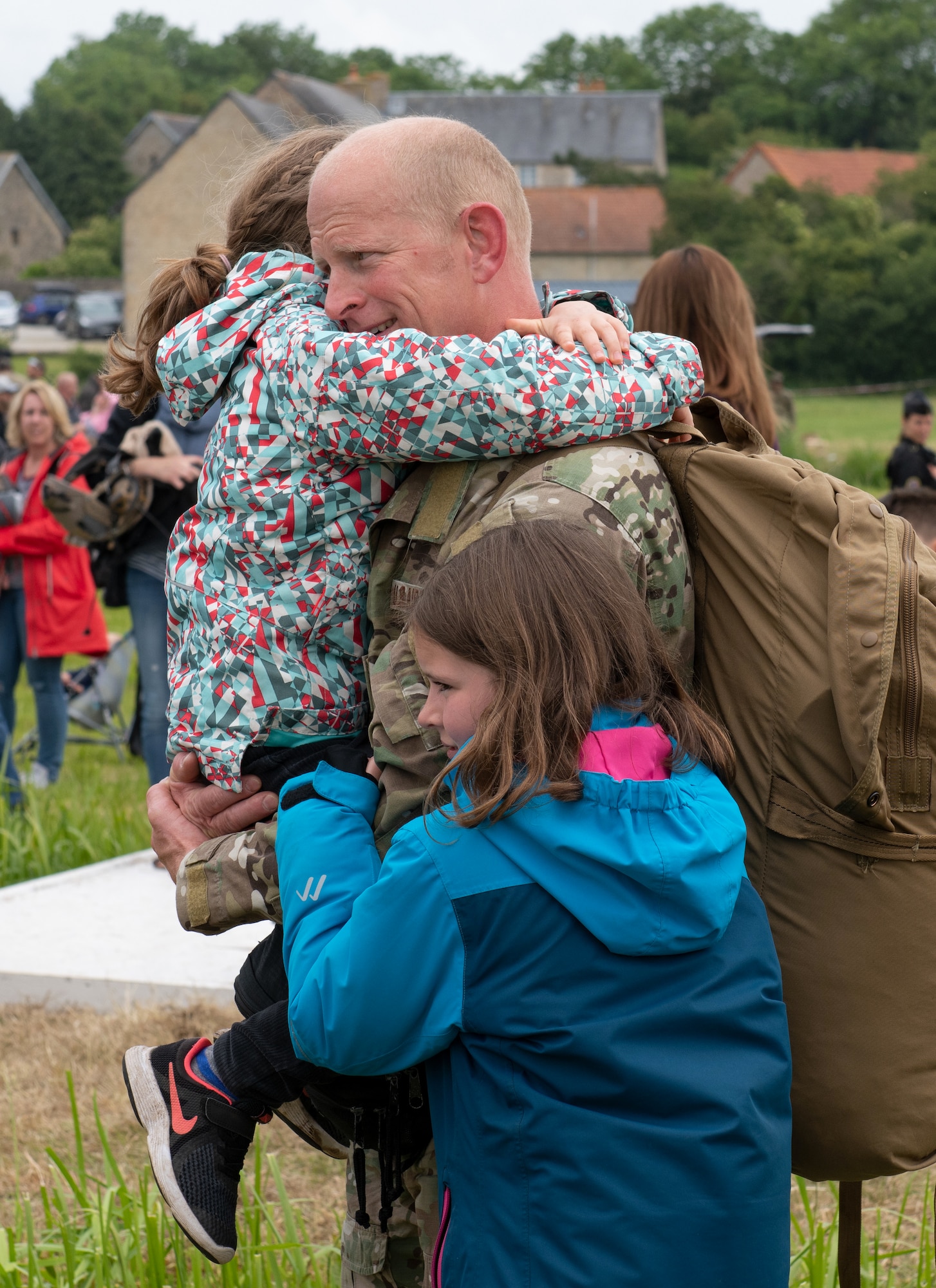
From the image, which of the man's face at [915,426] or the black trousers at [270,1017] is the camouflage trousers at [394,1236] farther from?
the man's face at [915,426]

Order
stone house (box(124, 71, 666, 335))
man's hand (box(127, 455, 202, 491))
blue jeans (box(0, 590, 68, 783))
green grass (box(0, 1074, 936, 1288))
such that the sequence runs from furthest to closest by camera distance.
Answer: stone house (box(124, 71, 666, 335)) < blue jeans (box(0, 590, 68, 783)) < man's hand (box(127, 455, 202, 491)) < green grass (box(0, 1074, 936, 1288))

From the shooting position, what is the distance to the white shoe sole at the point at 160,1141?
5.95 ft

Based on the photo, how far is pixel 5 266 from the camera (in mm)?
75500

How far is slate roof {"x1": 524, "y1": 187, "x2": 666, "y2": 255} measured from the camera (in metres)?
59.9

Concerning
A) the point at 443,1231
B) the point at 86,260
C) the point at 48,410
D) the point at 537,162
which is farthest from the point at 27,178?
the point at 443,1231

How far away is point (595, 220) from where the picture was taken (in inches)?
2411

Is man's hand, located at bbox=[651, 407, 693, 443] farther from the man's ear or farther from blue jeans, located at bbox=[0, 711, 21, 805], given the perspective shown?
blue jeans, located at bbox=[0, 711, 21, 805]

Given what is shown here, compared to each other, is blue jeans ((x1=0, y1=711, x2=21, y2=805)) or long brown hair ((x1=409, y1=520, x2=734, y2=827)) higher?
long brown hair ((x1=409, y1=520, x2=734, y2=827))

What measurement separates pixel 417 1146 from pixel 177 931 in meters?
3.18

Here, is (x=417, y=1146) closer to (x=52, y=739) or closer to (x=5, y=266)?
(x=52, y=739)

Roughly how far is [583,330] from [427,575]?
0.43 meters

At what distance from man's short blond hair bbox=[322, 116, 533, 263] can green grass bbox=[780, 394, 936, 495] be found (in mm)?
8492

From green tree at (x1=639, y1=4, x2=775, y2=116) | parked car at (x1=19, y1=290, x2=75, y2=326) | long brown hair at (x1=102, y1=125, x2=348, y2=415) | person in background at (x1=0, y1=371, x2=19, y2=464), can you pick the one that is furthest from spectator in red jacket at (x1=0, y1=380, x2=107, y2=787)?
green tree at (x1=639, y1=4, x2=775, y2=116)

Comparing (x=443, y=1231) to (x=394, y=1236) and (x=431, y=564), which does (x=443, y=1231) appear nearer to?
(x=394, y=1236)
